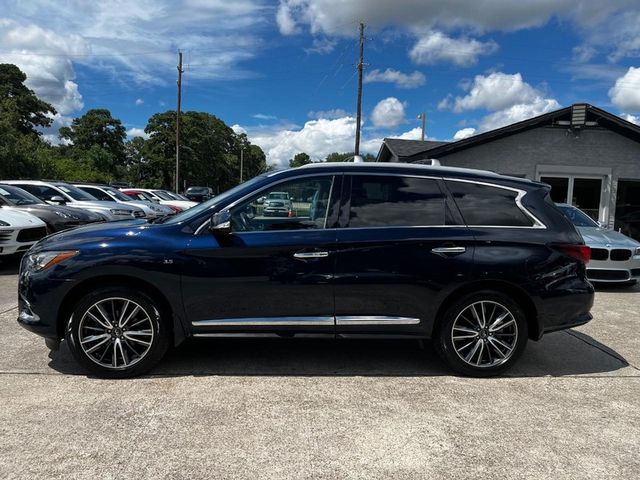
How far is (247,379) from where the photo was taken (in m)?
4.18

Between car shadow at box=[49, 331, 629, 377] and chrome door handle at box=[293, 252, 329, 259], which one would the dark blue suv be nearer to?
chrome door handle at box=[293, 252, 329, 259]

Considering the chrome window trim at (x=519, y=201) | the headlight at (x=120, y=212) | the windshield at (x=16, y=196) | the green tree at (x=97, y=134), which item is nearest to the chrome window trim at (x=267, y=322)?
the chrome window trim at (x=519, y=201)

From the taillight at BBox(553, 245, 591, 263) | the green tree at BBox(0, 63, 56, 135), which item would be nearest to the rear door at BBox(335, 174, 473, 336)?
the taillight at BBox(553, 245, 591, 263)

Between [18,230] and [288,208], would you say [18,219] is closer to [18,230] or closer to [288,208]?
[18,230]

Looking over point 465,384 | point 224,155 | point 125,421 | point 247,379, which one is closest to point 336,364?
point 247,379

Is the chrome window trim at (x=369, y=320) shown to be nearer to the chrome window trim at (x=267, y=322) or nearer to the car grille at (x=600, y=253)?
the chrome window trim at (x=267, y=322)

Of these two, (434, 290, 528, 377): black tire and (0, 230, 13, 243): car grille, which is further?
(0, 230, 13, 243): car grille

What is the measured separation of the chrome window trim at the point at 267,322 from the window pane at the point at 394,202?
2.88 ft

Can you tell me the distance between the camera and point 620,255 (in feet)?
27.5

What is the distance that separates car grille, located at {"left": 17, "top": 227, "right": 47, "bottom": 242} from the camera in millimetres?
9273

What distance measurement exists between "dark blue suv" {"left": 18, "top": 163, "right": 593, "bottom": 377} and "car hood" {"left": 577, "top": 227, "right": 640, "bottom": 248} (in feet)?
15.3

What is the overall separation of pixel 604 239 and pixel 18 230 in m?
10.6

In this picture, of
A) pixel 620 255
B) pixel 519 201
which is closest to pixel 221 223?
pixel 519 201

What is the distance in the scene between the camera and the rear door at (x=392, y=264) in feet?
13.5
